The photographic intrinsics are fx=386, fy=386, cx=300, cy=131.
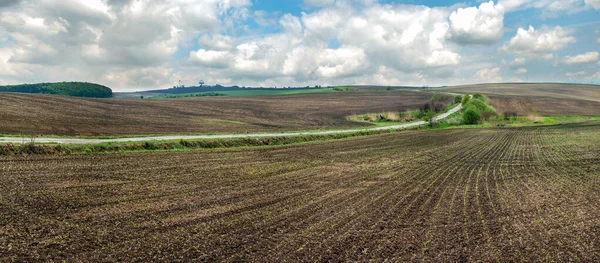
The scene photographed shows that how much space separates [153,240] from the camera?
11.0 meters

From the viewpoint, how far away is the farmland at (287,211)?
34.8 ft

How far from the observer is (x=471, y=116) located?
8244 centimetres

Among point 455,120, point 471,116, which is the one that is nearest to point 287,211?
point 455,120

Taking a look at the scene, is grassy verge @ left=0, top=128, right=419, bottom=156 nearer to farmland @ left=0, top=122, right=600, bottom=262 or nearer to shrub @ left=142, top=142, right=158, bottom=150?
shrub @ left=142, top=142, right=158, bottom=150

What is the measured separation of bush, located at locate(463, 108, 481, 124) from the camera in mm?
82375

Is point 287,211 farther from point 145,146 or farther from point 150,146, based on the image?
point 150,146

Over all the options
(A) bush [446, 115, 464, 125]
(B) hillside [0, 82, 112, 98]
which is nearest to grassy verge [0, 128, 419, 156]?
(A) bush [446, 115, 464, 125]

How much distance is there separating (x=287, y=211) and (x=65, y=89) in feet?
497

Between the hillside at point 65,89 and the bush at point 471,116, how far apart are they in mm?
125613

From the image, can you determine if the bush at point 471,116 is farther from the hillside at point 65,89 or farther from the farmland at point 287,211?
the hillside at point 65,89

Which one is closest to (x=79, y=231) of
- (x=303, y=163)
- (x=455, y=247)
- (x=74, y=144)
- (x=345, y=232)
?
(x=345, y=232)

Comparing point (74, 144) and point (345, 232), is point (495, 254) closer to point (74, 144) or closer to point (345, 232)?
point (345, 232)

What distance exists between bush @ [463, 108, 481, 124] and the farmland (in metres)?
59.8

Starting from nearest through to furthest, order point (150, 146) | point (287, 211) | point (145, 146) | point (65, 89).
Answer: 1. point (287, 211)
2. point (145, 146)
3. point (150, 146)
4. point (65, 89)
